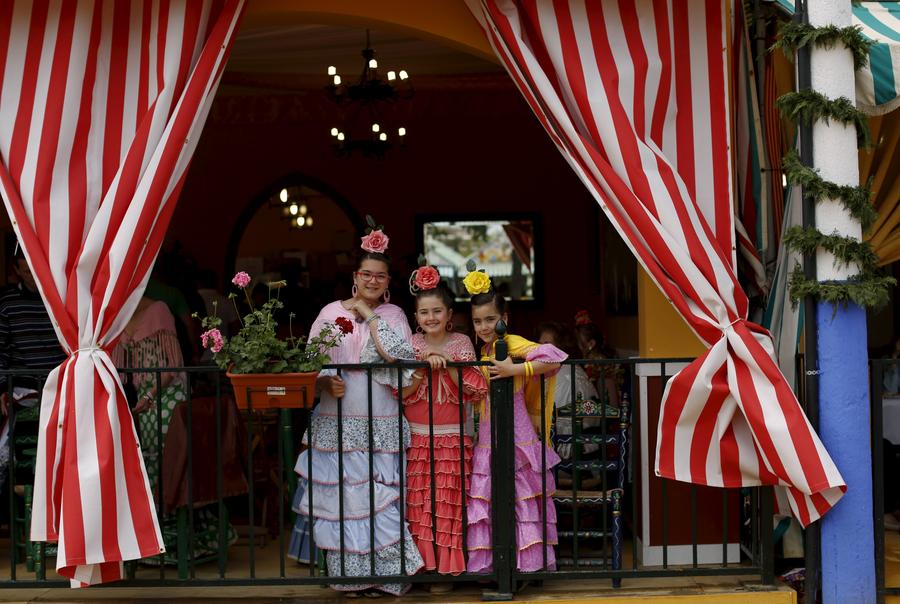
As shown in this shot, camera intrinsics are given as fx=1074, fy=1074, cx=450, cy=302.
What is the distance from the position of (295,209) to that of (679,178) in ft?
19.4

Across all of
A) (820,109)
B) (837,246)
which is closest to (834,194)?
(837,246)

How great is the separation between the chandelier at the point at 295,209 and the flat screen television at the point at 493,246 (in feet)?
3.55

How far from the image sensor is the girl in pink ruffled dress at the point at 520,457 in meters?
4.79

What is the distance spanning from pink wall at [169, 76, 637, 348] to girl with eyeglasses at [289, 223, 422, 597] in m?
5.05

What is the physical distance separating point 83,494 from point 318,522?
1.06 metres

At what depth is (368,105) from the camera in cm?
936

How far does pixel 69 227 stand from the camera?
4660mm

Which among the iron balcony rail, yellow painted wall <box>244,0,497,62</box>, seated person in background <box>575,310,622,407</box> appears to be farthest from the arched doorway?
yellow painted wall <box>244,0,497,62</box>

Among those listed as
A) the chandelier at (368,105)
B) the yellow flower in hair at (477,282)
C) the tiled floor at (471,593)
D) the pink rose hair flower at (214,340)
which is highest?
the chandelier at (368,105)

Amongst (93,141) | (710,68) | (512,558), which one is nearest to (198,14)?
(93,141)

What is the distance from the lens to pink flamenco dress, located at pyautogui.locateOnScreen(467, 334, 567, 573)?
189 inches

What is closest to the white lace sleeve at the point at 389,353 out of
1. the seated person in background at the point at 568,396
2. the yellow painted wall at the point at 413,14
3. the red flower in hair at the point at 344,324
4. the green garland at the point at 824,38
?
the red flower in hair at the point at 344,324

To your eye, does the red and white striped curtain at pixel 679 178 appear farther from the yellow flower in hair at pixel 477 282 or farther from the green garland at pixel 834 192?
the yellow flower in hair at pixel 477 282

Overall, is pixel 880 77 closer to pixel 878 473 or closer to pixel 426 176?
pixel 878 473
